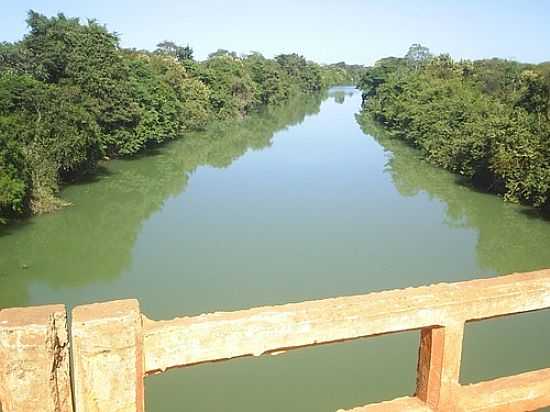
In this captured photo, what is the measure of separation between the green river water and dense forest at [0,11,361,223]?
3.35ft

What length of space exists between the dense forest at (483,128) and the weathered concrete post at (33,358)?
14349 mm

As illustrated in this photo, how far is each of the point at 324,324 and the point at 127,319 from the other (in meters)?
0.58

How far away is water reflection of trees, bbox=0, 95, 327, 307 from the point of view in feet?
33.4

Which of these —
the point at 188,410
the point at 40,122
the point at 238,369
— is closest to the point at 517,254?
the point at 238,369

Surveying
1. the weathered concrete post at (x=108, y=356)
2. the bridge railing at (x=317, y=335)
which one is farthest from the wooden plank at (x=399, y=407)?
the weathered concrete post at (x=108, y=356)

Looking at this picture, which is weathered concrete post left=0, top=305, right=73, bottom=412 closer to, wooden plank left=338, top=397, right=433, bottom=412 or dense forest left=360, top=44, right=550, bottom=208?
wooden plank left=338, top=397, right=433, bottom=412

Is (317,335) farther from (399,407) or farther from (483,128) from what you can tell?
(483,128)

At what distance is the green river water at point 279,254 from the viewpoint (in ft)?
22.0

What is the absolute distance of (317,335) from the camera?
1.54 m

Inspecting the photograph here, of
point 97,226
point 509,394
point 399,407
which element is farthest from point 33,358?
point 97,226

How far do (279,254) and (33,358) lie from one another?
10.2 metres

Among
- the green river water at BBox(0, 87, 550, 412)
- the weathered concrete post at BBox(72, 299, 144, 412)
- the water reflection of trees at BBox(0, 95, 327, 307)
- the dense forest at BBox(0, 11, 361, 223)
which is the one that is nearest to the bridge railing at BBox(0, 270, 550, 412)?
the weathered concrete post at BBox(72, 299, 144, 412)

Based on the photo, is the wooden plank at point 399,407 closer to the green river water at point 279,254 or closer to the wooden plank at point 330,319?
the wooden plank at point 330,319

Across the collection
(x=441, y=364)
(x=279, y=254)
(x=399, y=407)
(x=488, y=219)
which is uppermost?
(x=441, y=364)
